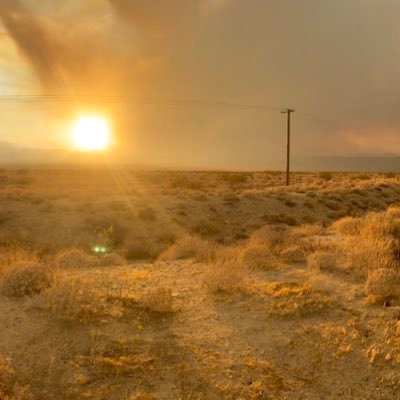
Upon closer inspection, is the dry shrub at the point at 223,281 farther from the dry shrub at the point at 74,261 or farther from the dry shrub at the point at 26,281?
the dry shrub at the point at 74,261

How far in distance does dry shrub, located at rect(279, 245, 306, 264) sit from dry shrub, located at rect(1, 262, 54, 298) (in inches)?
274

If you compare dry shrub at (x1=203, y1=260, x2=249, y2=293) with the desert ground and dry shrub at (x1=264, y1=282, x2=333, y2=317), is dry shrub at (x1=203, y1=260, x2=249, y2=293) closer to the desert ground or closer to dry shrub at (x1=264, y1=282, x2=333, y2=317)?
the desert ground

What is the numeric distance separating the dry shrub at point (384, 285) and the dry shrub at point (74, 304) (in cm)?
549

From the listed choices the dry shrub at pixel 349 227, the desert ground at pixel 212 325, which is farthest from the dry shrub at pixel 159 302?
the dry shrub at pixel 349 227

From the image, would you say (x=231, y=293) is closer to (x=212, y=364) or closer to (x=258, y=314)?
(x=258, y=314)

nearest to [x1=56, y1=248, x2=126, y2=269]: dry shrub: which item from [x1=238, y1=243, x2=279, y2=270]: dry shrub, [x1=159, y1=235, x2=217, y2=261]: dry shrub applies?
[x1=159, y1=235, x2=217, y2=261]: dry shrub

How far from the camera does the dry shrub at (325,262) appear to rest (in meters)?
12.4

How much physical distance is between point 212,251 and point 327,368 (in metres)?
8.53

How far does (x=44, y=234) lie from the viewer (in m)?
26.1

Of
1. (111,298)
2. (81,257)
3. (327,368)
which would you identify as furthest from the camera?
(81,257)

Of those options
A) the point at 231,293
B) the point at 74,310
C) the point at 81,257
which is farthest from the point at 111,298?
the point at 81,257

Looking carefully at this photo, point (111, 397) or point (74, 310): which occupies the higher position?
point (74, 310)

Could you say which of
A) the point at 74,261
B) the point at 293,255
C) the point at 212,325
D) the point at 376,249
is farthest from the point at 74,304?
the point at 376,249

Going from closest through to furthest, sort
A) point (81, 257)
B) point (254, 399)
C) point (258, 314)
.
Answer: point (254, 399) → point (258, 314) → point (81, 257)
